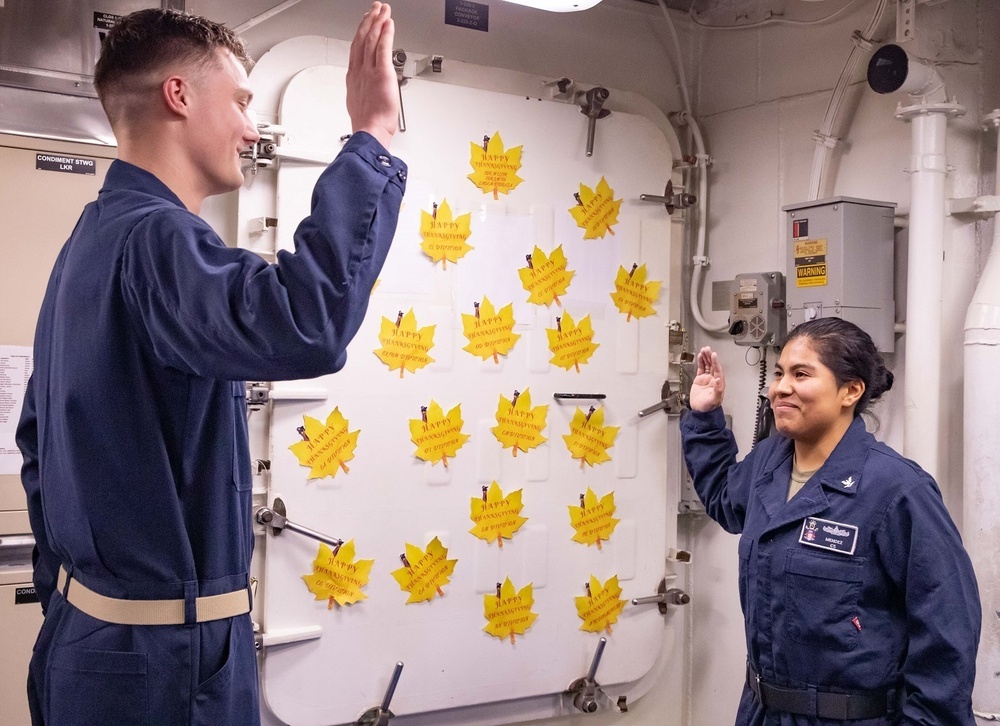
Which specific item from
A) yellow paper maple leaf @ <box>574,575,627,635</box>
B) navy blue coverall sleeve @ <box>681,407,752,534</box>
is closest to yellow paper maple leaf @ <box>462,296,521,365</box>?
navy blue coverall sleeve @ <box>681,407,752,534</box>

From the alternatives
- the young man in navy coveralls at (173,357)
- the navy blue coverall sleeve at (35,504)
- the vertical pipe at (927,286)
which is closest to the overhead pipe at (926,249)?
the vertical pipe at (927,286)

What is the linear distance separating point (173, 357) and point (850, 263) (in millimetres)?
2232

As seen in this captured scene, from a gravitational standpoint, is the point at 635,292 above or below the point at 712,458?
above

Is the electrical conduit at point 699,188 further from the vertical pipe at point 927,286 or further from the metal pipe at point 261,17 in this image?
the metal pipe at point 261,17

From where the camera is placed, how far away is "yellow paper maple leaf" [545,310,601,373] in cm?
335

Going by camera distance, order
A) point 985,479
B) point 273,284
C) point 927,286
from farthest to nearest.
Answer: point 927,286 < point 985,479 < point 273,284

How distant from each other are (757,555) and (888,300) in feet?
3.41

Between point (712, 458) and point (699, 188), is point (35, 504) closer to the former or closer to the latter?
point (712, 458)

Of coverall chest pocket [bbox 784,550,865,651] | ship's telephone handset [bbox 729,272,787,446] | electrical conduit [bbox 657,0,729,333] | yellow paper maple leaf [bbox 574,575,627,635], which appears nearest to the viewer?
coverall chest pocket [bbox 784,550,865,651]

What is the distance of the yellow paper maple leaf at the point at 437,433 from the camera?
10.1ft

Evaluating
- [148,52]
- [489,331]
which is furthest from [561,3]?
[148,52]

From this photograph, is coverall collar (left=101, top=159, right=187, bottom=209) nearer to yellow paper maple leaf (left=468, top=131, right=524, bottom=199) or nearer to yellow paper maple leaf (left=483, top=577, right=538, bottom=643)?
yellow paper maple leaf (left=468, top=131, right=524, bottom=199)

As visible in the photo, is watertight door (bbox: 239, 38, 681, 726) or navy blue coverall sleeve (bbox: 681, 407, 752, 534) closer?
navy blue coverall sleeve (bbox: 681, 407, 752, 534)

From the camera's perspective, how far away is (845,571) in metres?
2.19
